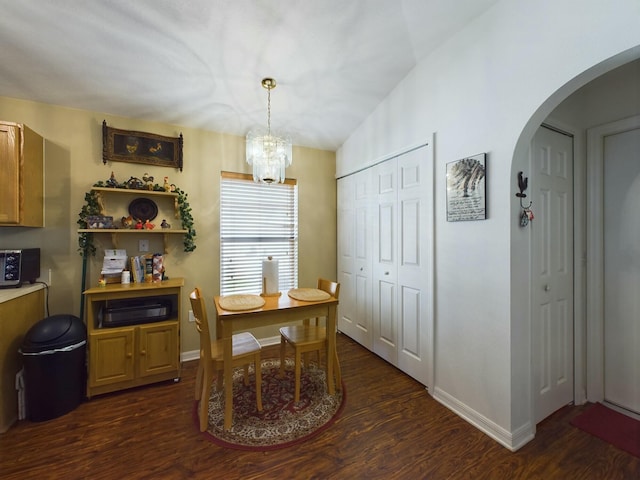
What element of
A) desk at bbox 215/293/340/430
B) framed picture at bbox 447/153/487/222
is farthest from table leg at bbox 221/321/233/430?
framed picture at bbox 447/153/487/222

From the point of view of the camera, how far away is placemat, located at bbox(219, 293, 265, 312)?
2029mm

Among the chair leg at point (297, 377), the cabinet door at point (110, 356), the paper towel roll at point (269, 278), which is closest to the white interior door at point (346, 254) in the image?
the paper towel roll at point (269, 278)

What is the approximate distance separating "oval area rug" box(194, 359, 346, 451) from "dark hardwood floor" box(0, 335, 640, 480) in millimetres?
77

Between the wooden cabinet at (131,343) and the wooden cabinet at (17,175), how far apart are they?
810 mm

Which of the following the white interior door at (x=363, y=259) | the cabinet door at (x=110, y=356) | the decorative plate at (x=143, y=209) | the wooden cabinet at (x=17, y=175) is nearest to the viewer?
the wooden cabinet at (x=17, y=175)

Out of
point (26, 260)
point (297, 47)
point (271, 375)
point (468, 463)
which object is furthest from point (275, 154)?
point (468, 463)

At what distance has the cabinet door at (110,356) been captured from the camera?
2293mm

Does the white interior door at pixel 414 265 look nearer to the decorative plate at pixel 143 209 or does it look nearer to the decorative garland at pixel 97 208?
the decorative garland at pixel 97 208

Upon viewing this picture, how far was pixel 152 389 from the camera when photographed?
2.48 m

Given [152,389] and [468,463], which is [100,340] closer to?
[152,389]

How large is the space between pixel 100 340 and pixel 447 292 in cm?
295

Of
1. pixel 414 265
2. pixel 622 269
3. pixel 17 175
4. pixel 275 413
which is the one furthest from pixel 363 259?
pixel 17 175

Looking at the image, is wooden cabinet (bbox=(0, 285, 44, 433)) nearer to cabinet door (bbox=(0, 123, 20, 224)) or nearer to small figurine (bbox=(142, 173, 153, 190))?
cabinet door (bbox=(0, 123, 20, 224))

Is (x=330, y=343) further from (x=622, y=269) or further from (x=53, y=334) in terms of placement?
(x=622, y=269)
